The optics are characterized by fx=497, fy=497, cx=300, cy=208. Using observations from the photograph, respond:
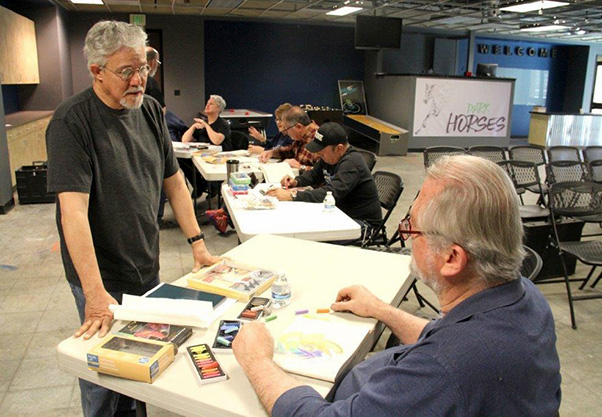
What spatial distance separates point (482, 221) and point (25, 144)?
24.9 feet

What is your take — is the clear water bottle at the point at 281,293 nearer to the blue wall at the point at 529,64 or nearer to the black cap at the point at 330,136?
the black cap at the point at 330,136

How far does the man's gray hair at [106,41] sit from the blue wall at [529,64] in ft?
Result: 48.8

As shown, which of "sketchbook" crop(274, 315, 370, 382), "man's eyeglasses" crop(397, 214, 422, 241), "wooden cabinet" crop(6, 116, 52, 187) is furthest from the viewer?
"wooden cabinet" crop(6, 116, 52, 187)

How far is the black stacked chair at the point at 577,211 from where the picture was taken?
337cm

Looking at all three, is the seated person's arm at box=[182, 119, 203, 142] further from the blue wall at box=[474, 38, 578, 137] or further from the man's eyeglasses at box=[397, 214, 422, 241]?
the blue wall at box=[474, 38, 578, 137]

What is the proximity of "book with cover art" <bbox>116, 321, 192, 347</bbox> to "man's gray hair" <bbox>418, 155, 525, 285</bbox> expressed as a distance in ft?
2.49

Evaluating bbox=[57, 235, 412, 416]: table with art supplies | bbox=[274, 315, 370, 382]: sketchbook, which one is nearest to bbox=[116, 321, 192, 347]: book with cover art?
bbox=[57, 235, 412, 416]: table with art supplies

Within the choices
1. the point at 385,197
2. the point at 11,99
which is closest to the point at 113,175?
the point at 385,197

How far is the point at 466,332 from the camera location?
925 millimetres

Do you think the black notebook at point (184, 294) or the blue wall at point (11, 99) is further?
the blue wall at point (11, 99)

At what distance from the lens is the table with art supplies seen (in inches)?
47.0

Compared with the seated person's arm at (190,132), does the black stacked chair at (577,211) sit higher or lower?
lower

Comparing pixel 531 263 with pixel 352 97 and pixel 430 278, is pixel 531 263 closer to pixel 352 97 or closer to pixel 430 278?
pixel 430 278

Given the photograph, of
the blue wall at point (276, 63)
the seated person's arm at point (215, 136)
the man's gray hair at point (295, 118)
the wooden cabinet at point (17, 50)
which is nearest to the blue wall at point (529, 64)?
the blue wall at point (276, 63)
